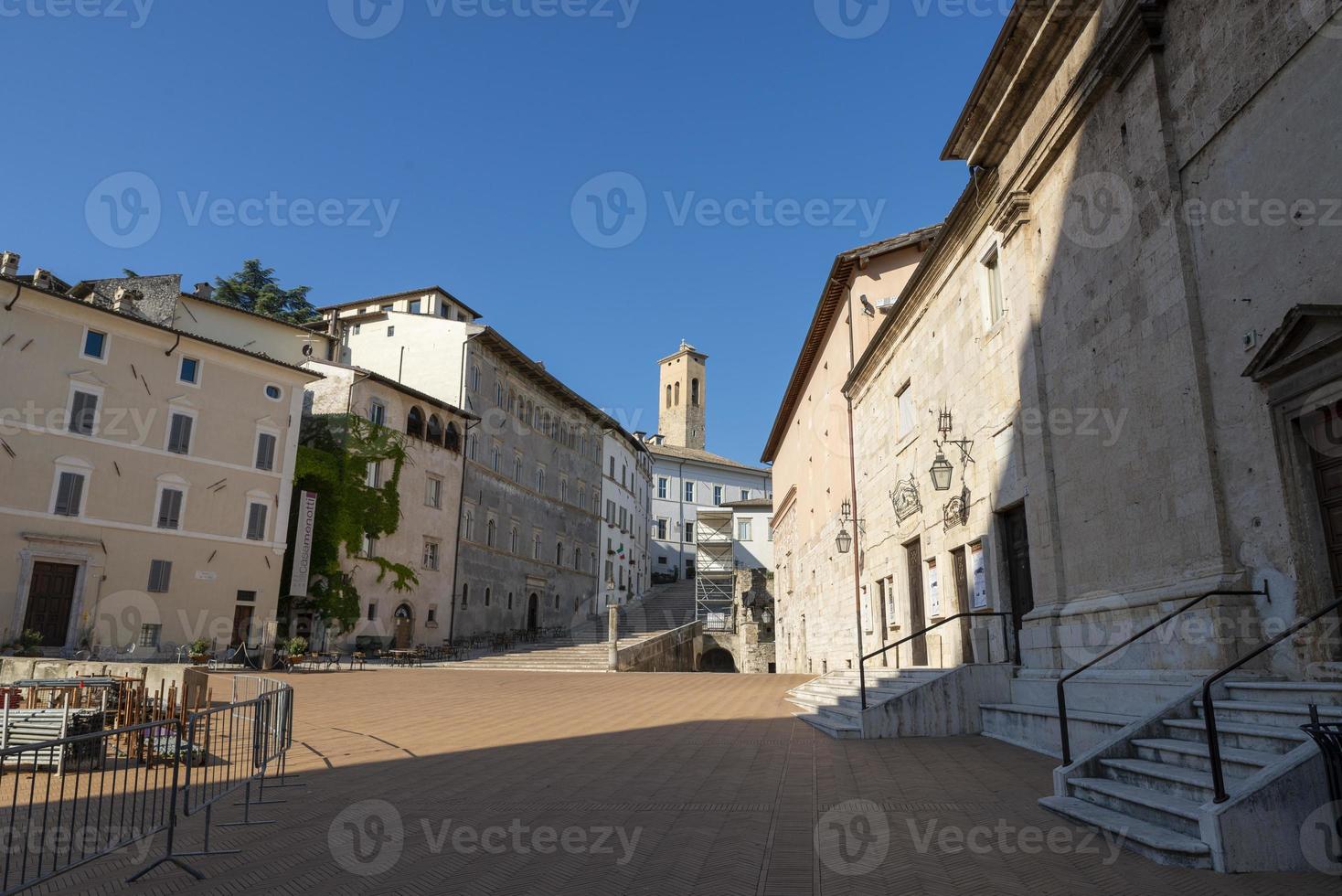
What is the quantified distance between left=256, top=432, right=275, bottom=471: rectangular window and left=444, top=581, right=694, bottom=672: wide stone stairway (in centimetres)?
1007

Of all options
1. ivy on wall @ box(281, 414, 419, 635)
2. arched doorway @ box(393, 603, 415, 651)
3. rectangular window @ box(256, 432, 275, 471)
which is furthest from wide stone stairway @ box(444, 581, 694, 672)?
rectangular window @ box(256, 432, 275, 471)

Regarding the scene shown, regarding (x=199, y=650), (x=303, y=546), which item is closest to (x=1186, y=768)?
Answer: (x=199, y=650)

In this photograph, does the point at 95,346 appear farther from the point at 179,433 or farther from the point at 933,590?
the point at 933,590

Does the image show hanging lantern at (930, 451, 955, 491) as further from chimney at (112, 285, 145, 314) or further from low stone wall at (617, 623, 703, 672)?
chimney at (112, 285, 145, 314)

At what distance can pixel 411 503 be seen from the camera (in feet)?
118

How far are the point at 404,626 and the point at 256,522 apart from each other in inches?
311

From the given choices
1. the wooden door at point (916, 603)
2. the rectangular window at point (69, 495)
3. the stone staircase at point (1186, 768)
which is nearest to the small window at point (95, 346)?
the rectangular window at point (69, 495)

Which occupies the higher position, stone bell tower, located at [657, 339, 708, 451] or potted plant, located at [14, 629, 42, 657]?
stone bell tower, located at [657, 339, 708, 451]

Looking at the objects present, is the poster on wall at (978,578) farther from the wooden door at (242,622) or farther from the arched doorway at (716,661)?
the arched doorway at (716,661)

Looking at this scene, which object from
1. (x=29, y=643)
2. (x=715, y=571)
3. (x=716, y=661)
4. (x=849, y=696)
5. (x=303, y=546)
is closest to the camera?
(x=849, y=696)

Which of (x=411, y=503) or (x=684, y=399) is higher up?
(x=684, y=399)

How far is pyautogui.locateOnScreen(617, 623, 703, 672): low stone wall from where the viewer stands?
34062 mm

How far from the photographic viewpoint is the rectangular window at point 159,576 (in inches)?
1056

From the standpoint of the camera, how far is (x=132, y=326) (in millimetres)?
27219
